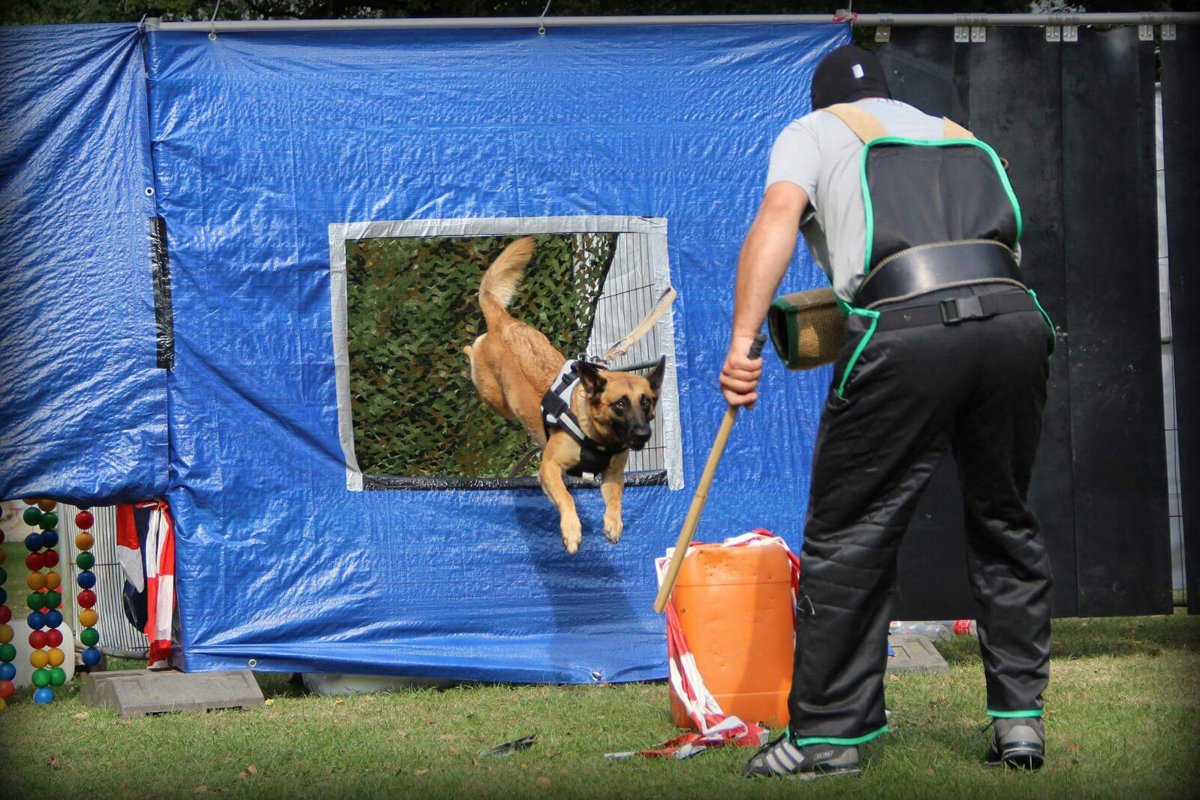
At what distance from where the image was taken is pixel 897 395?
366 cm

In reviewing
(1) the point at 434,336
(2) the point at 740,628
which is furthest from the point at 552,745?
(1) the point at 434,336

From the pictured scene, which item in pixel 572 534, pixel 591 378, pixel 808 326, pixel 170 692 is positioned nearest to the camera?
pixel 808 326

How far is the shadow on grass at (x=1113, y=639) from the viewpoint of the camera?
6496 mm

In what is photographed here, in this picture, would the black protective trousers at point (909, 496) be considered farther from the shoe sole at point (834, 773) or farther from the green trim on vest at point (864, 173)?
the green trim on vest at point (864, 173)

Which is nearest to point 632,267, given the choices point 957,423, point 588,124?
point 588,124

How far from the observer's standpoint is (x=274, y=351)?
6016 mm

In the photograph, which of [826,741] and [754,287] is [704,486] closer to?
[754,287]

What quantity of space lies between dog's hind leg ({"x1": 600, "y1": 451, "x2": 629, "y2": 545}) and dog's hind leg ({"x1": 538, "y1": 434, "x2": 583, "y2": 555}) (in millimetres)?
140

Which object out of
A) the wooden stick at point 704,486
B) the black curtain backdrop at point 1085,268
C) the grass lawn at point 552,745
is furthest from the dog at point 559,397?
the wooden stick at point 704,486

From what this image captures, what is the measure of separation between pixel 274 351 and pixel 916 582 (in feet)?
10.3

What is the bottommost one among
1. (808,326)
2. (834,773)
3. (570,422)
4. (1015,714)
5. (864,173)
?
(834,773)

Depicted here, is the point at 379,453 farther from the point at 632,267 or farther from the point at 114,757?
the point at 114,757

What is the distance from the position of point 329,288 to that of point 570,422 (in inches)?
50.4

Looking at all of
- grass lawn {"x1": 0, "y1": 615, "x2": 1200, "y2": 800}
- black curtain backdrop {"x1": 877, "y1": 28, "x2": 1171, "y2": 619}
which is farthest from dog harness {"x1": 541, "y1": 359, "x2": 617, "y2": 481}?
black curtain backdrop {"x1": 877, "y1": 28, "x2": 1171, "y2": 619}
